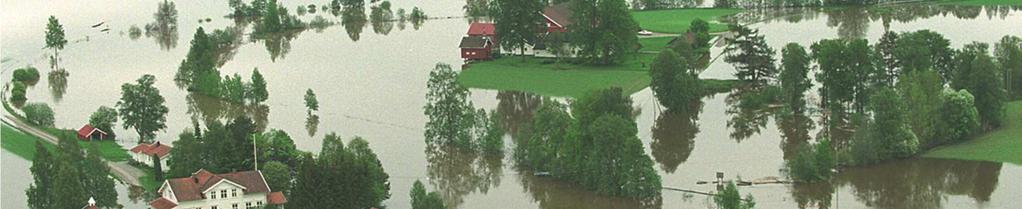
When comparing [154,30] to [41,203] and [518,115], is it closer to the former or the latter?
[518,115]

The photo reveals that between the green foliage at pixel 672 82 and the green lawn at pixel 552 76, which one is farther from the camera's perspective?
the green lawn at pixel 552 76

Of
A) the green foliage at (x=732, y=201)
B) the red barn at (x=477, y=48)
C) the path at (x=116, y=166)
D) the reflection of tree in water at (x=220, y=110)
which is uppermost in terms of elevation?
the red barn at (x=477, y=48)

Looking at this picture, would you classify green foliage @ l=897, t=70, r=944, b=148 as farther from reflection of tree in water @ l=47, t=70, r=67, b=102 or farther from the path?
reflection of tree in water @ l=47, t=70, r=67, b=102

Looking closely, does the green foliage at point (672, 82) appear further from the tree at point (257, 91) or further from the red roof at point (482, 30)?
the red roof at point (482, 30)

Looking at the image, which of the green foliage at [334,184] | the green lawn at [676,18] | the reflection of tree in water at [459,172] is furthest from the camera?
the green lawn at [676,18]

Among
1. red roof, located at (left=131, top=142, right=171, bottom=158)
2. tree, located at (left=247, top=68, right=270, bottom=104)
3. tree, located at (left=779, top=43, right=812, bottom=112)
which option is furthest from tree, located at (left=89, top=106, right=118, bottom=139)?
tree, located at (left=779, top=43, right=812, bottom=112)

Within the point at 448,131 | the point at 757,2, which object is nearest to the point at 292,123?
the point at 448,131

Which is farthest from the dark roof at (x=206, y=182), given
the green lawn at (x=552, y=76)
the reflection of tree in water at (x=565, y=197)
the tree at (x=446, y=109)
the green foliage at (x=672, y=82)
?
the green lawn at (x=552, y=76)
